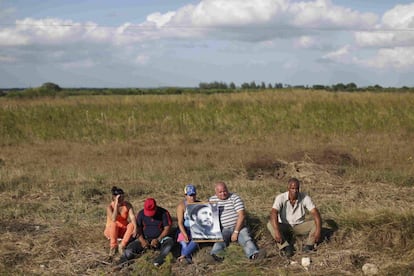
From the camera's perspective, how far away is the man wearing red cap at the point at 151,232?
6602 mm

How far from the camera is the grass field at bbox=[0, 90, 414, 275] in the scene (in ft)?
21.4

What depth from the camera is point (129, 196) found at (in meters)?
9.26

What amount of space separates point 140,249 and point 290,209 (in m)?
1.96

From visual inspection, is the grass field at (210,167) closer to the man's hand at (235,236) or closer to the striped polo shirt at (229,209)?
the man's hand at (235,236)

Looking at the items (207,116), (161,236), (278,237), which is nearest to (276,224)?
(278,237)

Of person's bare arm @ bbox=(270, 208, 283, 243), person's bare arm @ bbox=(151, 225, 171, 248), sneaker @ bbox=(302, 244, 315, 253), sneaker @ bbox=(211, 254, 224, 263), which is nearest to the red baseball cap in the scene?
person's bare arm @ bbox=(151, 225, 171, 248)

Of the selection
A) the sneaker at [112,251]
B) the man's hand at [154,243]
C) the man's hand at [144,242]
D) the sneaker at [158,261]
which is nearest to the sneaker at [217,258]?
the sneaker at [158,261]

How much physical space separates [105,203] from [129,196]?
507mm

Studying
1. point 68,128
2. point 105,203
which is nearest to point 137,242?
point 105,203

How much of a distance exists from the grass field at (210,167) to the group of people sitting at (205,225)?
19 centimetres

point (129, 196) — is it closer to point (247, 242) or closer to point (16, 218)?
point (16, 218)

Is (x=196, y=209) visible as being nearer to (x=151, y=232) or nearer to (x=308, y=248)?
(x=151, y=232)

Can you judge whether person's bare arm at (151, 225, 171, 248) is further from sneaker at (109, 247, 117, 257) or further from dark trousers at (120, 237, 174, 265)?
sneaker at (109, 247, 117, 257)

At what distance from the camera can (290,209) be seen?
695 centimetres
